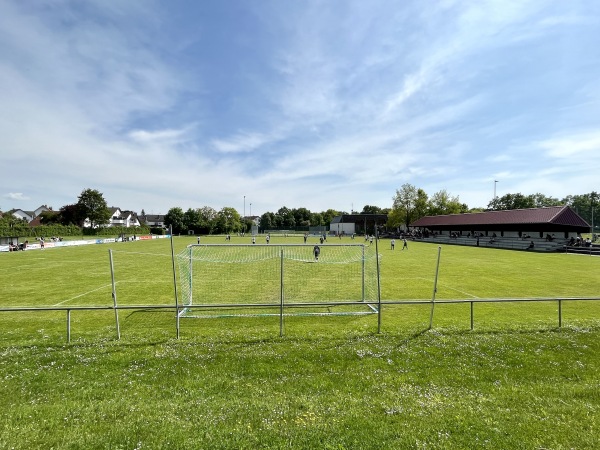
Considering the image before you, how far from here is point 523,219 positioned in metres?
46.4

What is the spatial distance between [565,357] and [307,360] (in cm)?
567

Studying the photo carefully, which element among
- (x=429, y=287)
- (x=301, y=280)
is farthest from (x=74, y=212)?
(x=429, y=287)

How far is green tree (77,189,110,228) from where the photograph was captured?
9000cm

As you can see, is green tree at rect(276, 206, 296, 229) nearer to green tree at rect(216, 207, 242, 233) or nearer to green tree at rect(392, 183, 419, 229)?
green tree at rect(216, 207, 242, 233)

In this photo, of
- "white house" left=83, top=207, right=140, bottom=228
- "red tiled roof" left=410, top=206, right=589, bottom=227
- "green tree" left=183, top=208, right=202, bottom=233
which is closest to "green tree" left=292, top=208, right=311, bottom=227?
"green tree" left=183, top=208, right=202, bottom=233

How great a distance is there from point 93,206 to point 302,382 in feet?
340

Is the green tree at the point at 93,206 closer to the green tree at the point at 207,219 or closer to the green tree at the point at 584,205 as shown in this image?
the green tree at the point at 207,219

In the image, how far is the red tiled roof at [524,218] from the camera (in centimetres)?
4131

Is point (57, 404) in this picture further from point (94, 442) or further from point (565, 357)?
point (565, 357)

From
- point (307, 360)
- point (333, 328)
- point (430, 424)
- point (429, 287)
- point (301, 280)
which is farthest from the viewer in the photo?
point (301, 280)

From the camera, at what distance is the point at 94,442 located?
4.27 metres

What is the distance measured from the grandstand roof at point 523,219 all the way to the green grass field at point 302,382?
38.4m

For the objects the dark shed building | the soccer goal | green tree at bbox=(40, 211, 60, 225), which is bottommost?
the soccer goal

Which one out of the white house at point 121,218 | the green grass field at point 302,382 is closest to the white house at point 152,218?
the white house at point 121,218
